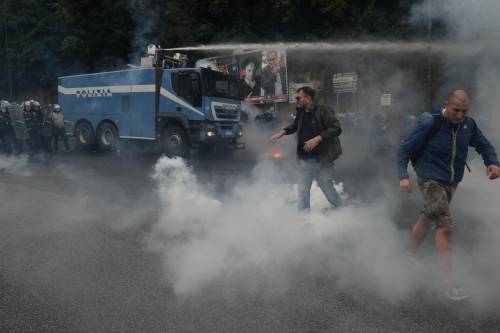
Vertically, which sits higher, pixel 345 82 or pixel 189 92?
A: pixel 345 82

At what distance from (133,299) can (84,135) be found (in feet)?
44.2

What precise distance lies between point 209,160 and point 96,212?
21.2 feet

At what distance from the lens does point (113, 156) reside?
558 inches

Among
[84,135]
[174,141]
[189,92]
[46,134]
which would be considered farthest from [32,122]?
→ [189,92]

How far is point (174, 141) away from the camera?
13.0 metres

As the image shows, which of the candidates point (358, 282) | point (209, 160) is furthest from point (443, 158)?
point (209, 160)

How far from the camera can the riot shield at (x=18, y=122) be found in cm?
1345

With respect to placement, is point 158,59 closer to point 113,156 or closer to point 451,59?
point 113,156

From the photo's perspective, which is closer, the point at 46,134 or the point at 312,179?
the point at 312,179

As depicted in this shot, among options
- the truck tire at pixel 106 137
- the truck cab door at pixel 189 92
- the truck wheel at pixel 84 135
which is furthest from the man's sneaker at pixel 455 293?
the truck wheel at pixel 84 135

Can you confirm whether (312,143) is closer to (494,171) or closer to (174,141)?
(494,171)

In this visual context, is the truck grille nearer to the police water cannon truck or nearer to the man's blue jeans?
the police water cannon truck

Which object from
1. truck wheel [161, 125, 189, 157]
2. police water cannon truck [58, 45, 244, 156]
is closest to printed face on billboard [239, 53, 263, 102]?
police water cannon truck [58, 45, 244, 156]

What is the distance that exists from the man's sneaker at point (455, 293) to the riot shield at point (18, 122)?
1294 cm
